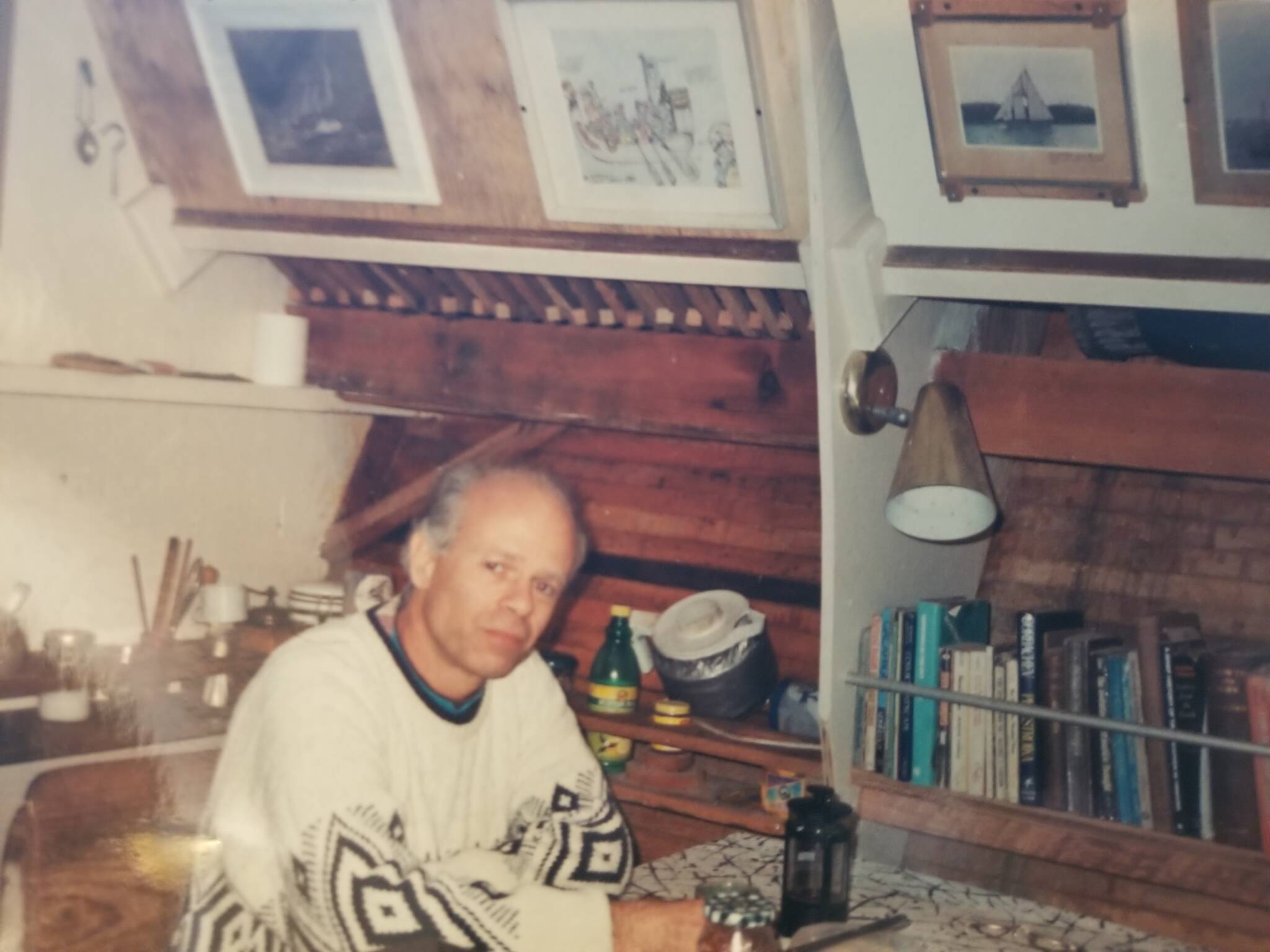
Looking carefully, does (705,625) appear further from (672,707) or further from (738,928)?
(738,928)

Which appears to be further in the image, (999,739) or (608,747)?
(608,747)

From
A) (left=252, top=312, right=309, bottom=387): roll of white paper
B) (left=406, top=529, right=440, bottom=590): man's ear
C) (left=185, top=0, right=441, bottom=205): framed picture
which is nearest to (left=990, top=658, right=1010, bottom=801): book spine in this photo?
(left=406, top=529, right=440, bottom=590): man's ear

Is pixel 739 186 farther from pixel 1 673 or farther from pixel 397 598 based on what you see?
pixel 1 673

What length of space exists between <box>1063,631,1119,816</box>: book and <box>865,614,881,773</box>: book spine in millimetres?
231

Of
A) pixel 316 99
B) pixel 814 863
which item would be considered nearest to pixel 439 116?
pixel 316 99

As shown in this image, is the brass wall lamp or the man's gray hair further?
the brass wall lamp

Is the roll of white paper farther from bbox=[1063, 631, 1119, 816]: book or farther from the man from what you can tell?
bbox=[1063, 631, 1119, 816]: book

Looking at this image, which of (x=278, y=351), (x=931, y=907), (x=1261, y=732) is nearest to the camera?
(x=1261, y=732)

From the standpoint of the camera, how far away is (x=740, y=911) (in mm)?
1136

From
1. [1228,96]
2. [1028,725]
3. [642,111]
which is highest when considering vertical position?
[642,111]

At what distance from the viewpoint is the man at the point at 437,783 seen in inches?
43.3

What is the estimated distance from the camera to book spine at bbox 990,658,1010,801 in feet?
4.87

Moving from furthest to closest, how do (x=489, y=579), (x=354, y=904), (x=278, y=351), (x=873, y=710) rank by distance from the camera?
1. (x=278, y=351)
2. (x=873, y=710)
3. (x=489, y=579)
4. (x=354, y=904)

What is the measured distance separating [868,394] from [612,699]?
59 centimetres
